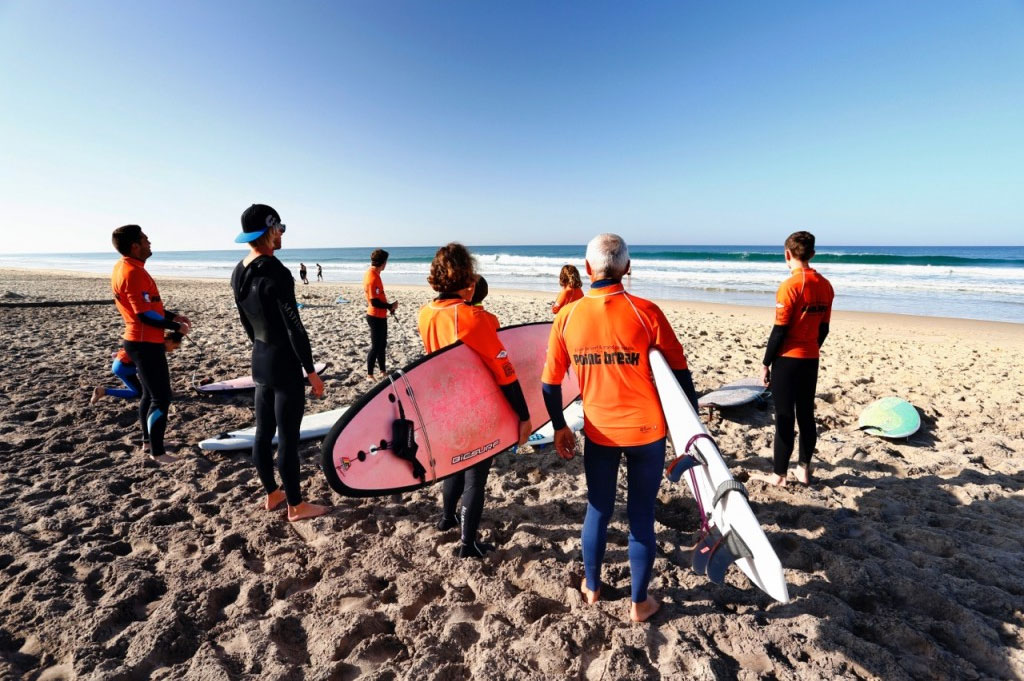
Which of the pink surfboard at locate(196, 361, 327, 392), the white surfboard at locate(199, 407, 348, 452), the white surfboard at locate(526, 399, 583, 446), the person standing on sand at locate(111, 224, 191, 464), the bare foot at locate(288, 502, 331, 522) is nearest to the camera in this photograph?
the bare foot at locate(288, 502, 331, 522)

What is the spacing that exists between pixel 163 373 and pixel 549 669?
11.3ft

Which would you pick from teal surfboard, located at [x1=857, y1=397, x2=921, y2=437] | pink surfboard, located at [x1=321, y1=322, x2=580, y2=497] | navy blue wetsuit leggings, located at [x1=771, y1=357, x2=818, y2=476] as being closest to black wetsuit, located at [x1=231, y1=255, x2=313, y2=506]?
pink surfboard, located at [x1=321, y1=322, x2=580, y2=497]

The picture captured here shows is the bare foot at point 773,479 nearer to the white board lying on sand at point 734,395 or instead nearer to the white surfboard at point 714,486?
the white board lying on sand at point 734,395

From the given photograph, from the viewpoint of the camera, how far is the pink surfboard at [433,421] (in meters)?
2.43

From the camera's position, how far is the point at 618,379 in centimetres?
187

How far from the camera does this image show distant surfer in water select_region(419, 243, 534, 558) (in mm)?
2201

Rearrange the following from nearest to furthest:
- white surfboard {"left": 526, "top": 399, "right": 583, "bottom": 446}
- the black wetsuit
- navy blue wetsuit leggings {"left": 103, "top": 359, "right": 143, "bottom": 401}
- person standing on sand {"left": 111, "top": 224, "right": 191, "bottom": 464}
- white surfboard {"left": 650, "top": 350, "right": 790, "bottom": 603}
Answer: white surfboard {"left": 650, "top": 350, "right": 790, "bottom": 603}
the black wetsuit
person standing on sand {"left": 111, "top": 224, "right": 191, "bottom": 464}
white surfboard {"left": 526, "top": 399, "right": 583, "bottom": 446}
navy blue wetsuit leggings {"left": 103, "top": 359, "right": 143, "bottom": 401}

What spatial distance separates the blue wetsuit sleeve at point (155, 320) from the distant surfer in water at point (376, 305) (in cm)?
210

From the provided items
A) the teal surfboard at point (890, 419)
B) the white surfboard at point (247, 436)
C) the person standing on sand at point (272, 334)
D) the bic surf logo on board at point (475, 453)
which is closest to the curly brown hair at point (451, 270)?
the person standing on sand at point (272, 334)

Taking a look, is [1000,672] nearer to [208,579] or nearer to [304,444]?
[208,579]

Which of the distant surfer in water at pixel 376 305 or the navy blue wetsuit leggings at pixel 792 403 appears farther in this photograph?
the distant surfer in water at pixel 376 305

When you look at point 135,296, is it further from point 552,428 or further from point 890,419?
point 890,419

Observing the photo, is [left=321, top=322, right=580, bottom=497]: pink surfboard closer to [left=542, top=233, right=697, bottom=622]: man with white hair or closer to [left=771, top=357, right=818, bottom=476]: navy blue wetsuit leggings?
[left=542, top=233, right=697, bottom=622]: man with white hair

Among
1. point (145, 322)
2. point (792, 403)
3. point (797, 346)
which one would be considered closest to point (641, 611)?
point (792, 403)
